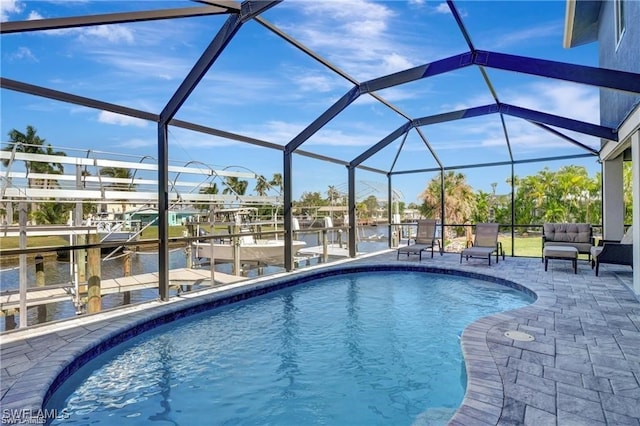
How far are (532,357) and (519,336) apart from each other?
56cm

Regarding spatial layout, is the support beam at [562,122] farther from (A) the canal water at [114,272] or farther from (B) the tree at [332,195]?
(B) the tree at [332,195]

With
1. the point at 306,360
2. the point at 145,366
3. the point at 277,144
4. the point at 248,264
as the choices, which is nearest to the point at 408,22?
the point at 277,144

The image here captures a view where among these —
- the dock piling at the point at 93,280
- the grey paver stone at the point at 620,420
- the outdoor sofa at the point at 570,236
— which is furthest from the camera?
the outdoor sofa at the point at 570,236

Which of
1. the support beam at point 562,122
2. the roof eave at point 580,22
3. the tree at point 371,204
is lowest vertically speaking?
the tree at point 371,204

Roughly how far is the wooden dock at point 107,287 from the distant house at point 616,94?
706 cm

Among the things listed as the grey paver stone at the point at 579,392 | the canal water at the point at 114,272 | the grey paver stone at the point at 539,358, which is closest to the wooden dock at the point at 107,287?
the canal water at the point at 114,272

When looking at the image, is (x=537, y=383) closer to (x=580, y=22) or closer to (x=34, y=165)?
(x=34, y=165)

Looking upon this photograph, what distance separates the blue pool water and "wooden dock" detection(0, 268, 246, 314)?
1.98 metres

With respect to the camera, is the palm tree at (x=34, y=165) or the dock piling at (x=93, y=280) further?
the palm tree at (x=34, y=165)

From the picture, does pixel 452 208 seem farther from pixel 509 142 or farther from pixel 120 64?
pixel 120 64

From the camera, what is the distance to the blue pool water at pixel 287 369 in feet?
9.99

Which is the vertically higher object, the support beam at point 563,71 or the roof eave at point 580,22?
the roof eave at point 580,22

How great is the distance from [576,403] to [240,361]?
10.1ft

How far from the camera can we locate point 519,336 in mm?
3799
